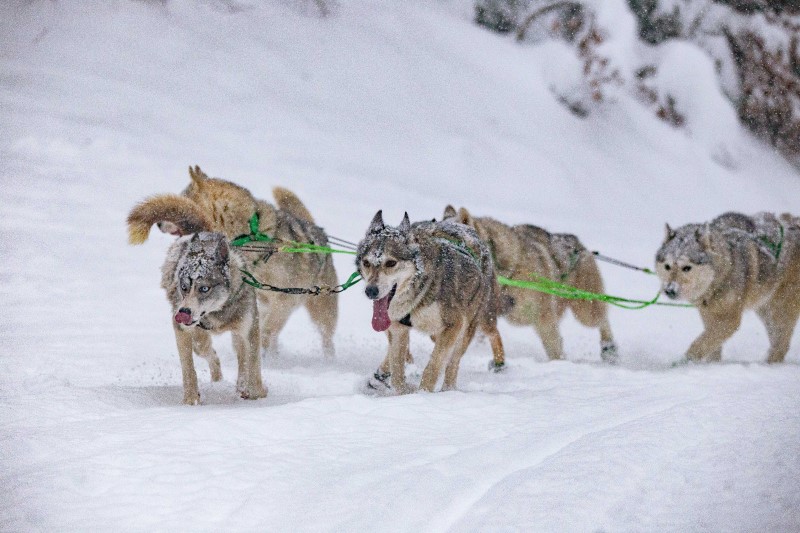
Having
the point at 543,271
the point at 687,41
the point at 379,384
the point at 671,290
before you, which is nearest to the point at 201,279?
the point at 379,384

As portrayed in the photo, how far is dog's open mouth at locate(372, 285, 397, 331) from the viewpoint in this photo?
3.04 metres

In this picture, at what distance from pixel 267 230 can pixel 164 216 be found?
1109mm

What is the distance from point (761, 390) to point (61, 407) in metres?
2.90

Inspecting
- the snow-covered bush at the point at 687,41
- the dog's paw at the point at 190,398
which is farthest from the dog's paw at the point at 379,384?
the snow-covered bush at the point at 687,41

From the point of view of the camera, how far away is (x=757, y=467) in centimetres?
208

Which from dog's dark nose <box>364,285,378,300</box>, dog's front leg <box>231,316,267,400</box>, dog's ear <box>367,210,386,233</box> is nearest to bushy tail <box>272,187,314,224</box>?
dog's front leg <box>231,316,267,400</box>

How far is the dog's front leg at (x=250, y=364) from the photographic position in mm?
3291

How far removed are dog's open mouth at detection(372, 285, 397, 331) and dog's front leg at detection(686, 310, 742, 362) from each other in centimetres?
235

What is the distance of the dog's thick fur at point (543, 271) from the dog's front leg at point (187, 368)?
1.74m

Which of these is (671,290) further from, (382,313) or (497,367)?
(382,313)

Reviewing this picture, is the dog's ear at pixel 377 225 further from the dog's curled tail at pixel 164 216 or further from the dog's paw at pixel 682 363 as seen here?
the dog's paw at pixel 682 363

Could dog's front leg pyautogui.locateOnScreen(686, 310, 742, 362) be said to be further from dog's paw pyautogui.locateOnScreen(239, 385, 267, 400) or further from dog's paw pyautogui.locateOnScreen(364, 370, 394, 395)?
dog's paw pyautogui.locateOnScreen(239, 385, 267, 400)

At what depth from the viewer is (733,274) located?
4.63m

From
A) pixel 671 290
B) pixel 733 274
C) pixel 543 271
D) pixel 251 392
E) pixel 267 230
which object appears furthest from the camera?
pixel 543 271
